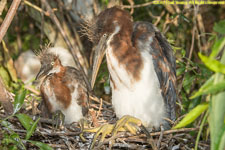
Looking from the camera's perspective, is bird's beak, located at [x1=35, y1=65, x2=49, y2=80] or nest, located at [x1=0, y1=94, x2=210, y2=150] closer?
nest, located at [x1=0, y1=94, x2=210, y2=150]

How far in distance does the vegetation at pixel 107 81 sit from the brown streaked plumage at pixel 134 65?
235mm

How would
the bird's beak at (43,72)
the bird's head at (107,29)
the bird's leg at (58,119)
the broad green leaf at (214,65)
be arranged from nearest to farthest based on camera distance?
the broad green leaf at (214,65) → the bird's head at (107,29) → the bird's leg at (58,119) → the bird's beak at (43,72)

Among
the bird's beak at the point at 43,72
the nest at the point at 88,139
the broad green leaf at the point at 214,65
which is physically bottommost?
the nest at the point at 88,139

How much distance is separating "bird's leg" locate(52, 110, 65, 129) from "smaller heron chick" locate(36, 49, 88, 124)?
0.05 meters

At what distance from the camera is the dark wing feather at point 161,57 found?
9.08ft

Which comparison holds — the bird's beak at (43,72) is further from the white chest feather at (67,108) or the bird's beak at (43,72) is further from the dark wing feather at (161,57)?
the dark wing feather at (161,57)

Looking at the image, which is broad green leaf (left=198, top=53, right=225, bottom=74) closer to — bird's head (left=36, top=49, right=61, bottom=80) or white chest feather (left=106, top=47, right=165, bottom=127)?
white chest feather (left=106, top=47, right=165, bottom=127)

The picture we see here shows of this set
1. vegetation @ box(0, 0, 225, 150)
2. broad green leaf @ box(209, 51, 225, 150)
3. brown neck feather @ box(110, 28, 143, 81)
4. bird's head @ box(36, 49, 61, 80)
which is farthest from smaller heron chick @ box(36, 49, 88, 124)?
broad green leaf @ box(209, 51, 225, 150)

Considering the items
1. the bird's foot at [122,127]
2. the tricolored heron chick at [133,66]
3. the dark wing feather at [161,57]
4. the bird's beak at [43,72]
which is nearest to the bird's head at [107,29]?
the tricolored heron chick at [133,66]

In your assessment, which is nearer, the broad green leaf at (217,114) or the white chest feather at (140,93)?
the broad green leaf at (217,114)

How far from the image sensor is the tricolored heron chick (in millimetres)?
2662

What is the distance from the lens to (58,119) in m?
2.94

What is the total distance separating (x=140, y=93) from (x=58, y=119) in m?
0.75

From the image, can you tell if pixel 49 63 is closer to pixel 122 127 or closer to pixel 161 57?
pixel 122 127
